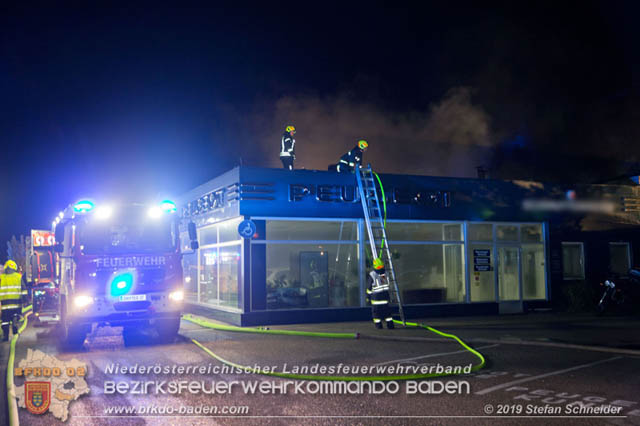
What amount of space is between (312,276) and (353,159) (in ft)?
12.1

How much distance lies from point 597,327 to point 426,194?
594 centimetres

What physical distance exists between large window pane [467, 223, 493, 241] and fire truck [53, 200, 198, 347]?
938 centimetres

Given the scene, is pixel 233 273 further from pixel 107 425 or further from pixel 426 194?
pixel 107 425

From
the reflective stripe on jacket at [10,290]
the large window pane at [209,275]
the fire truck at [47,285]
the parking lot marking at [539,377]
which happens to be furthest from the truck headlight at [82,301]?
the parking lot marking at [539,377]

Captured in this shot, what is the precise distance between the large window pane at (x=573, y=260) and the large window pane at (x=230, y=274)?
11.3m

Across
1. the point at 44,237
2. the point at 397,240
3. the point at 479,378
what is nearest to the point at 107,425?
the point at 479,378

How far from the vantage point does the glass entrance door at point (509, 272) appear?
58.9 feet

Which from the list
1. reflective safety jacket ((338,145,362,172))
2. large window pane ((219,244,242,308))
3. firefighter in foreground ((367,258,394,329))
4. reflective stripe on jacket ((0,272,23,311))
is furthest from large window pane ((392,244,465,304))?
reflective stripe on jacket ((0,272,23,311))

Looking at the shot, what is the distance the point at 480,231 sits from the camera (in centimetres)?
1780

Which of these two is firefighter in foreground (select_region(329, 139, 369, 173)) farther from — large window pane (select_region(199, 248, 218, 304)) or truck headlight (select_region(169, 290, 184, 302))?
truck headlight (select_region(169, 290, 184, 302))

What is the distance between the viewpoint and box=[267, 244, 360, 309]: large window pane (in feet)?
50.2

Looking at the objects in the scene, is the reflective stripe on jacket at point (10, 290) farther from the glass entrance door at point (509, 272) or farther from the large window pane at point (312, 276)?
the glass entrance door at point (509, 272)

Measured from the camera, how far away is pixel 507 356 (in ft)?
31.3

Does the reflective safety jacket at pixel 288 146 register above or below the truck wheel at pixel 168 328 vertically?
above
